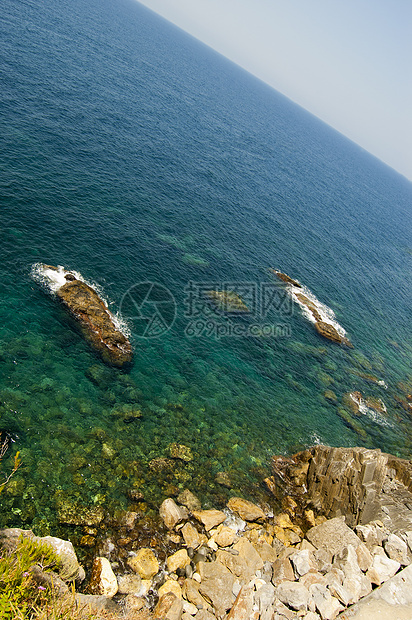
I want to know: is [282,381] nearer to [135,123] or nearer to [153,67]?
[135,123]

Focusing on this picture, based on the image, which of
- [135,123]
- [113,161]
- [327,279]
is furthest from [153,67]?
[327,279]

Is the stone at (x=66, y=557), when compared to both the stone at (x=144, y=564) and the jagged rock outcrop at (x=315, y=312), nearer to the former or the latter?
the stone at (x=144, y=564)

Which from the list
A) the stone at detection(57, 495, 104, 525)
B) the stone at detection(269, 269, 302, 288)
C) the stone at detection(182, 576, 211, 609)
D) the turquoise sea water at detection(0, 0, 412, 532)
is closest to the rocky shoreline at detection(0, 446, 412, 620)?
the stone at detection(182, 576, 211, 609)

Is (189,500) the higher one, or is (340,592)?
(340,592)

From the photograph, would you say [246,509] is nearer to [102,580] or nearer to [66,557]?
[102,580]

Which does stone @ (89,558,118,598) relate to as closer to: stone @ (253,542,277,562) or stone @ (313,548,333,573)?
stone @ (253,542,277,562)

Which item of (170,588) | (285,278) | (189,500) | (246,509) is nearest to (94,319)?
(189,500)
